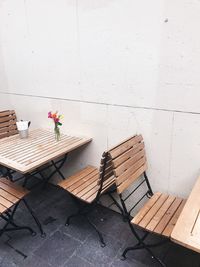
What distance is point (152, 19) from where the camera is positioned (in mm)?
2021

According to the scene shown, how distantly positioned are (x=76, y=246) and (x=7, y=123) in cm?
193

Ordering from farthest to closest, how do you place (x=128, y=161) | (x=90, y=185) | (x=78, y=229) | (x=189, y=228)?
(x=78, y=229) < (x=90, y=185) < (x=128, y=161) < (x=189, y=228)

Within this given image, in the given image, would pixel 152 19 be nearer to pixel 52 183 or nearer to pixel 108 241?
pixel 108 241

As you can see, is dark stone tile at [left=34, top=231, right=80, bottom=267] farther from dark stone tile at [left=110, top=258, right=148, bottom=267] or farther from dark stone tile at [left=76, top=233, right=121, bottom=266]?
dark stone tile at [left=110, top=258, right=148, bottom=267]

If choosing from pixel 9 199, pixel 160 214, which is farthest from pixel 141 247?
pixel 9 199

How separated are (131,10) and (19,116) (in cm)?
227

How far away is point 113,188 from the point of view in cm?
271

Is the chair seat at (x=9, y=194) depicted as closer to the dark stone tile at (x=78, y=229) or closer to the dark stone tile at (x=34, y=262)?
the dark stone tile at (x=34, y=262)

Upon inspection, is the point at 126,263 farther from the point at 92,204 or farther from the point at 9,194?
the point at 9,194

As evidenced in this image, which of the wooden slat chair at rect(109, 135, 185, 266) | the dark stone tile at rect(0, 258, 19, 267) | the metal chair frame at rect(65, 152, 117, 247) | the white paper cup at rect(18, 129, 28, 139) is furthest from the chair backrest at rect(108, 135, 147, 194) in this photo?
the white paper cup at rect(18, 129, 28, 139)

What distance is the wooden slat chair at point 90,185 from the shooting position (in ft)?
6.88

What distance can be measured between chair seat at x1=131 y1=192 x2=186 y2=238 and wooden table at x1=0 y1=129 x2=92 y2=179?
3.23ft

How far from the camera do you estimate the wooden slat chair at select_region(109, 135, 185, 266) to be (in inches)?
74.6

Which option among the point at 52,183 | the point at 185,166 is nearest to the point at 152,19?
the point at 185,166
